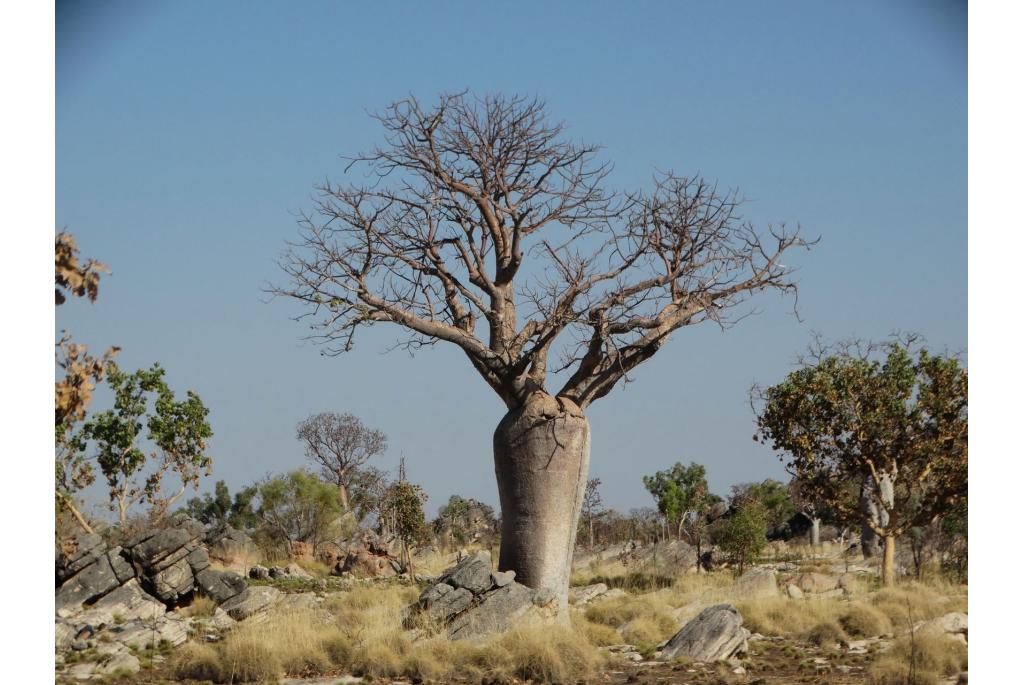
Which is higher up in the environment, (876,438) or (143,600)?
(876,438)

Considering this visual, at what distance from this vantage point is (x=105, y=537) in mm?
20672

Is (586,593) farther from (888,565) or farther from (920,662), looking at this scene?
(920,662)

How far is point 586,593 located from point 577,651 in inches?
266

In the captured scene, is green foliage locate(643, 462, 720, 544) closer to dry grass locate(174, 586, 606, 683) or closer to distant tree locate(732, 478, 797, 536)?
distant tree locate(732, 478, 797, 536)

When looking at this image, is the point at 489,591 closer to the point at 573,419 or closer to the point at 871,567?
the point at 573,419

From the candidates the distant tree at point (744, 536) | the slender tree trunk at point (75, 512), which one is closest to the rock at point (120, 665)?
the slender tree trunk at point (75, 512)

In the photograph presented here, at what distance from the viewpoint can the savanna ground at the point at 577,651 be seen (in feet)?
33.3

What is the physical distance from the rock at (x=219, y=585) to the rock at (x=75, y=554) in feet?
4.76

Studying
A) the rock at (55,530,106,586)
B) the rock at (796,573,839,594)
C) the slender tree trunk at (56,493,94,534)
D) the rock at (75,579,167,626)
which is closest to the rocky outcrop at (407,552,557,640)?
the rock at (75,579,167,626)

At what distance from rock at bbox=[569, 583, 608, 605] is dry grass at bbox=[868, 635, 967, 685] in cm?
682

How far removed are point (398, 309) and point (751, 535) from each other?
9.89 m

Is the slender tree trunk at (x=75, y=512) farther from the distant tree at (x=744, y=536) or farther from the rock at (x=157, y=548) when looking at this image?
the distant tree at (x=744, y=536)

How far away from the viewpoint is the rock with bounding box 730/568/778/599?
16.0 meters

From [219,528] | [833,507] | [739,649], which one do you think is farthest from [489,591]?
[219,528]
